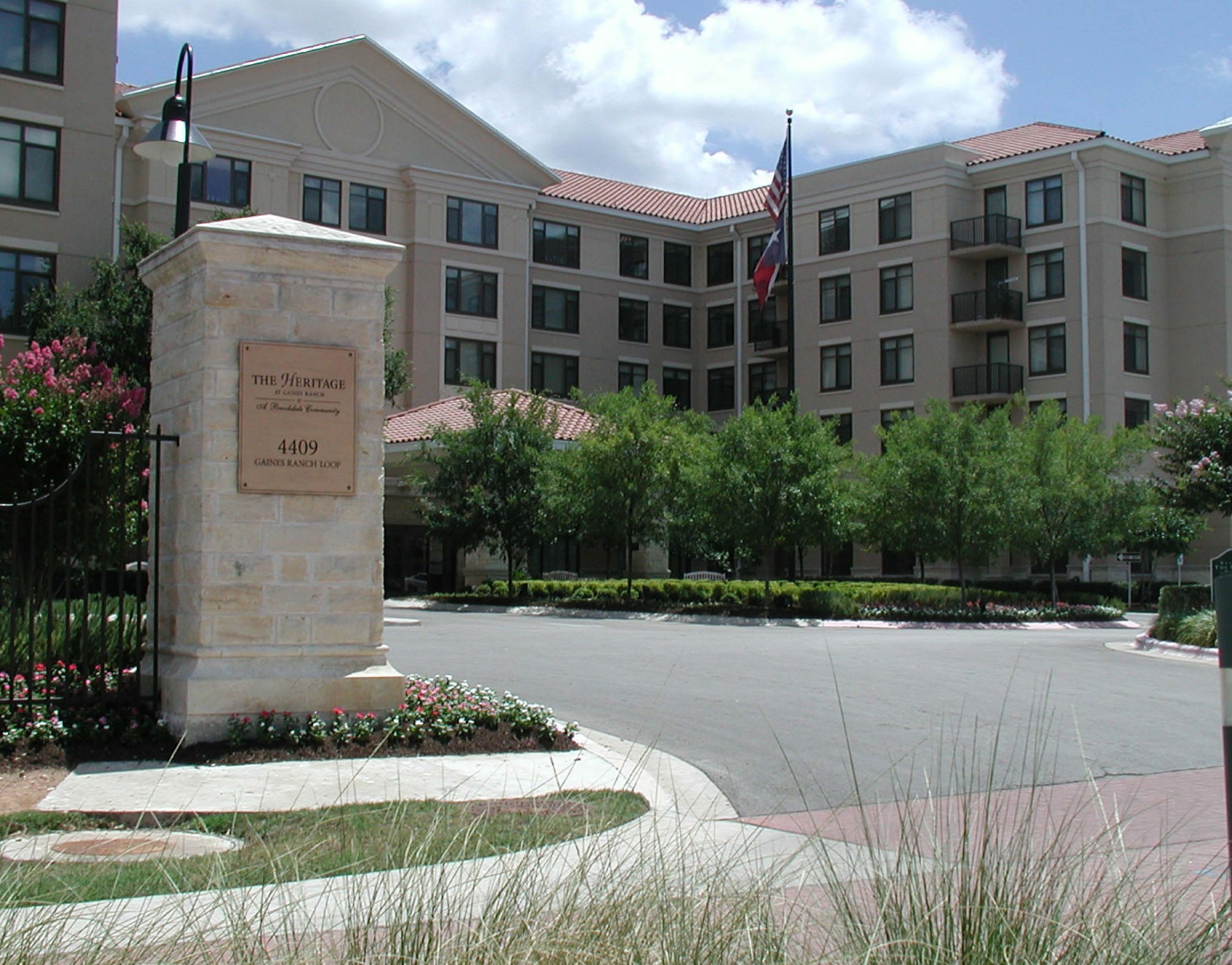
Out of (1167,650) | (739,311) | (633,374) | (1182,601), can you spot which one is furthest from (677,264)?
(1167,650)

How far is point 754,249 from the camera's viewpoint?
56250 millimetres

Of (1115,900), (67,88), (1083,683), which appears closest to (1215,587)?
(1115,900)

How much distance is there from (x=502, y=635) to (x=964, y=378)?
3034 centimetres

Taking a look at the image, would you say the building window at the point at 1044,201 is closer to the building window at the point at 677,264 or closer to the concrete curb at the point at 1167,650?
the building window at the point at 677,264

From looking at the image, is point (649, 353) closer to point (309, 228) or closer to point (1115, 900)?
point (309, 228)

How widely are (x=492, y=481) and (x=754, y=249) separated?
2356 cm

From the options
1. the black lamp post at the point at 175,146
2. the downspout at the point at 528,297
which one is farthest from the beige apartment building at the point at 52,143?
the black lamp post at the point at 175,146

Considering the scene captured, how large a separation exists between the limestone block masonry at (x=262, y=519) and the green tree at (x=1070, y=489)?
25.9m

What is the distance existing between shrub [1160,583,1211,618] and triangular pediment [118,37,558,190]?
1242 inches

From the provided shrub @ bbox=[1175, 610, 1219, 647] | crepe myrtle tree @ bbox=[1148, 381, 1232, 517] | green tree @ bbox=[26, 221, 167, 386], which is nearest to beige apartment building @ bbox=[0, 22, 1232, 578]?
green tree @ bbox=[26, 221, 167, 386]

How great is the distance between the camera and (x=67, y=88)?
3703 centimetres

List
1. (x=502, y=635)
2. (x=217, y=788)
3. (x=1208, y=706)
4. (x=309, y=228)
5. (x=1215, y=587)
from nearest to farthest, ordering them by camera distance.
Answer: (x=1215, y=587) → (x=217, y=788) → (x=309, y=228) → (x=1208, y=706) → (x=502, y=635)

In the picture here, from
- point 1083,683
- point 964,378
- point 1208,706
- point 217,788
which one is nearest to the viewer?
point 217,788

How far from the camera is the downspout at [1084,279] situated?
1815 inches
